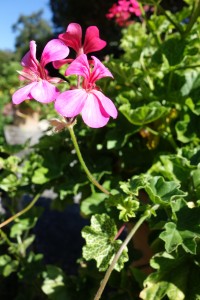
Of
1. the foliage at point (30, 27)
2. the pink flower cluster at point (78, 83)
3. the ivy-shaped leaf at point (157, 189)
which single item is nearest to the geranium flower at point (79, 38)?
the pink flower cluster at point (78, 83)

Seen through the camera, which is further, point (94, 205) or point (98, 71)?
point (94, 205)

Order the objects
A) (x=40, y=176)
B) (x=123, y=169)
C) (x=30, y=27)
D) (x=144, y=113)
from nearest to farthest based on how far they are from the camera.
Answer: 1. (x=144, y=113)
2. (x=40, y=176)
3. (x=123, y=169)
4. (x=30, y=27)

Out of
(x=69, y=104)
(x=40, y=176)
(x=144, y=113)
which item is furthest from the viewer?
(x=40, y=176)

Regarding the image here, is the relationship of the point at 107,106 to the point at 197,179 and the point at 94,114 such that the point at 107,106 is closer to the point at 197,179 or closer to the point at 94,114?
the point at 94,114

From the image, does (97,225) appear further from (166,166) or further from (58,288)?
(58,288)

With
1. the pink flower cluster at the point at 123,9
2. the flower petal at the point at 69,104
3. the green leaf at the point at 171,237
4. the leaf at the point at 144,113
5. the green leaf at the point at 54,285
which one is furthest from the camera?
the pink flower cluster at the point at 123,9

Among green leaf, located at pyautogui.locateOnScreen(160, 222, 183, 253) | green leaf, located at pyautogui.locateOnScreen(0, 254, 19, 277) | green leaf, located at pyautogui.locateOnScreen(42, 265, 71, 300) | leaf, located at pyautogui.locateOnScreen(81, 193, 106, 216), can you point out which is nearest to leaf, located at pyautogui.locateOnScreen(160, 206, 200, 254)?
green leaf, located at pyautogui.locateOnScreen(160, 222, 183, 253)

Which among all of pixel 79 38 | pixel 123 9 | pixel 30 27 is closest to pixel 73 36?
pixel 79 38

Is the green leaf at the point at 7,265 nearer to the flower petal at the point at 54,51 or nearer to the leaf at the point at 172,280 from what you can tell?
the leaf at the point at 172,280
